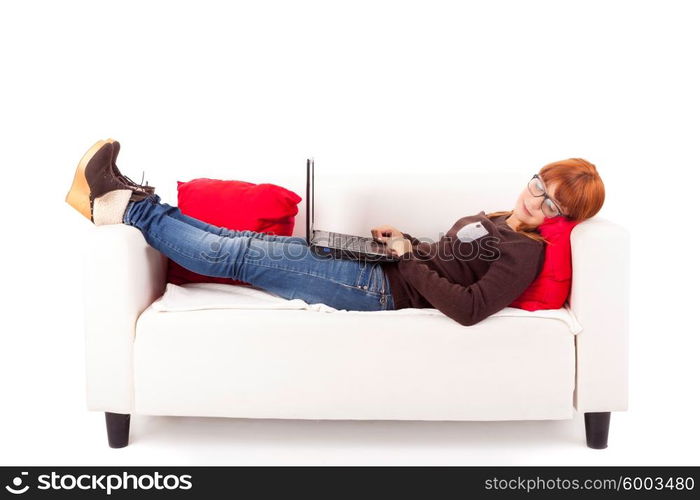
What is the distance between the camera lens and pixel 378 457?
10.4ft

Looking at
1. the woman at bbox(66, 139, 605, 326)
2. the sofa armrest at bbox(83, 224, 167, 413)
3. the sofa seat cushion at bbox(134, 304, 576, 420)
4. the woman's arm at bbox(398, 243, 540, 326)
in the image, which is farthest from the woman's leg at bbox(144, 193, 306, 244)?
the woman's arm at bbox(398, 243, 540, 326)

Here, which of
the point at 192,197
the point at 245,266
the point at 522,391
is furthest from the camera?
the point at 192,197

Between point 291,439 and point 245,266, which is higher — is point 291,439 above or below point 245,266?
below

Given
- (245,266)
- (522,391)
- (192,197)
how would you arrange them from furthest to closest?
(192,197) → (245,266) → (522,391)

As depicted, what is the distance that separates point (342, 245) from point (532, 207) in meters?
0.70


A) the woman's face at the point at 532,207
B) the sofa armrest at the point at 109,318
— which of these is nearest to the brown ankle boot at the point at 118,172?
the sofa armrest at the point at 109,318

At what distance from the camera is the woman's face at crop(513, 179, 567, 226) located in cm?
325

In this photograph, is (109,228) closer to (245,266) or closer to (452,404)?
(245,266)

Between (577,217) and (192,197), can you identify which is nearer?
Result: (577,217)

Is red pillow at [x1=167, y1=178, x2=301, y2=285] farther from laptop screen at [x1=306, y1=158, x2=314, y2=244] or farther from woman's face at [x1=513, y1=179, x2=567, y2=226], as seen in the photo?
woman's face at [x1=513, y1=179, x2=567, y2=226]

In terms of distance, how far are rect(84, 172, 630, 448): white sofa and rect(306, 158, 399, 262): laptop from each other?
276mm

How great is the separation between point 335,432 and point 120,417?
755mm

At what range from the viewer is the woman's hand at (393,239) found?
3.39 metres

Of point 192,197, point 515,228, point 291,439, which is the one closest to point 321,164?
point 192,197
